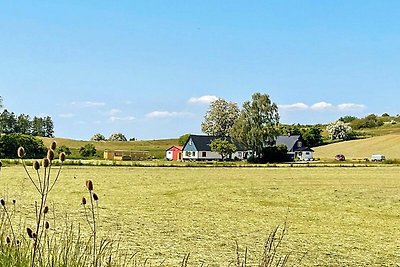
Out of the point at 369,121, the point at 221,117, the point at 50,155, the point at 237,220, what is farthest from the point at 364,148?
the point at 50,155

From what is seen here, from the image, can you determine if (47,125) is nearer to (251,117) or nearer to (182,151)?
(182,151)

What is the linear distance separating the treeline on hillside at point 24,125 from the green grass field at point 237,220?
3858 cm

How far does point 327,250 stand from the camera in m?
6.06

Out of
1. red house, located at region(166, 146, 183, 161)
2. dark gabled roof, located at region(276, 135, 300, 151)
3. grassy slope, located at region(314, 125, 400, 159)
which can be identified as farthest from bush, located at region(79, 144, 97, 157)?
grassy slope, located at region(314, 125, 400, 159)

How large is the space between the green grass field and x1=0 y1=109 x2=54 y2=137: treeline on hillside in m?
38.6

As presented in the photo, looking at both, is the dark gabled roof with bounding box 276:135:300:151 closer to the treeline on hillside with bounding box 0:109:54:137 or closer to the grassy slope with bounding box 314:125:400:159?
the grassy slope with bounding box 314:125:400:159

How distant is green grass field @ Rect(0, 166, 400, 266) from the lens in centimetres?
572

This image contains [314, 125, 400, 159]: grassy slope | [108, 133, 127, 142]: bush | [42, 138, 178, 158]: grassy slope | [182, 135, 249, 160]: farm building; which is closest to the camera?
[182, 135, 249, 160]: farm building

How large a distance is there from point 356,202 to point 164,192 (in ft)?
14.6

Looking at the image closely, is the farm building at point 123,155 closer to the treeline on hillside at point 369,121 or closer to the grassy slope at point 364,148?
the grassy slope at point 364,148

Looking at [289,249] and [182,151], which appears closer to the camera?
[289,249]

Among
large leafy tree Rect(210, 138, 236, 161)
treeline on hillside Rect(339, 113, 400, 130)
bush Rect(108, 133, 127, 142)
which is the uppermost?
treeline on hillside Rect(339, 113, 400, 130)

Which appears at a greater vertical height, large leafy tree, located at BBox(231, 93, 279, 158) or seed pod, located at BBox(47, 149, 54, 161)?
large leafy tree, located at BBox(231, 93, 279, 158)

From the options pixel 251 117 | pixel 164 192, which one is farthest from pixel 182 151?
pixel 164 192
